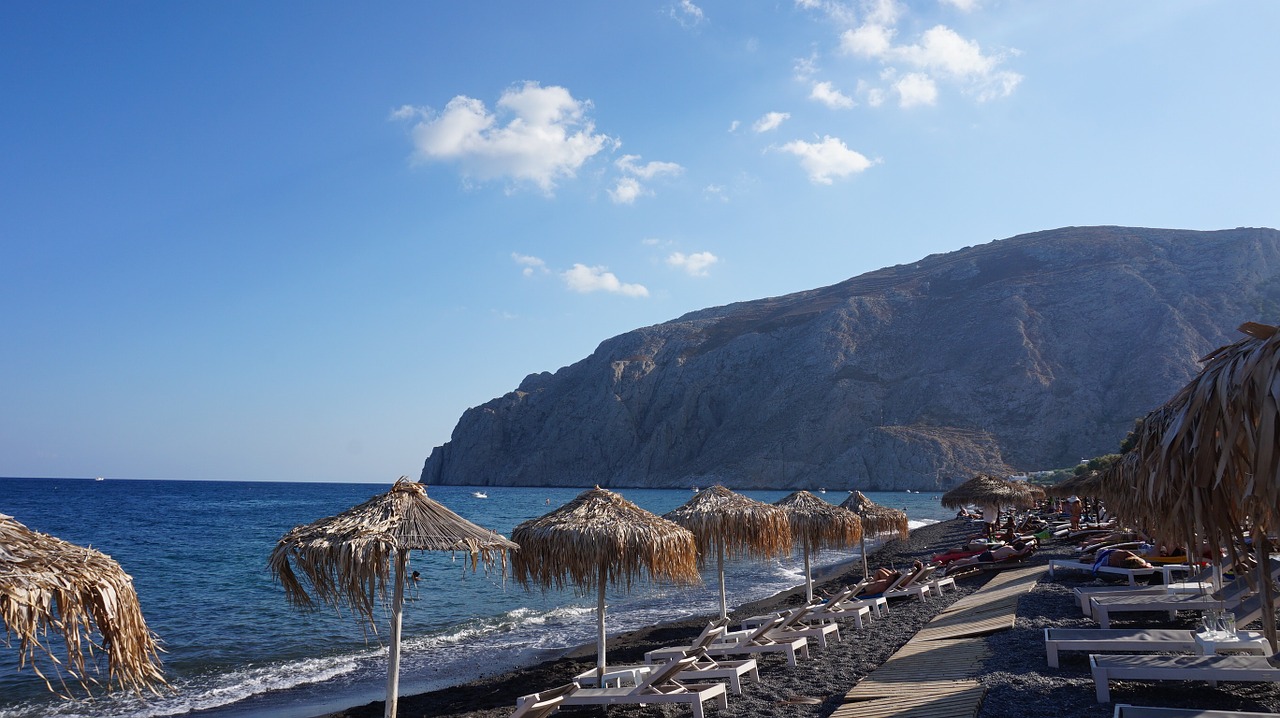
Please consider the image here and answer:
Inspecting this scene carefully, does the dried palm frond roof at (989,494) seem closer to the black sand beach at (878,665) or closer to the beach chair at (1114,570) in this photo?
the black sand beach at (878,665)

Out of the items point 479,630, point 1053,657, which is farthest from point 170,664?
point 1053,657

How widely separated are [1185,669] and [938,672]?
6.68ft

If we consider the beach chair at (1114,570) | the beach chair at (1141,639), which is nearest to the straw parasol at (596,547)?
the beach chair at (1141,639)

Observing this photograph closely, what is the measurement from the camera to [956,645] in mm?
8484

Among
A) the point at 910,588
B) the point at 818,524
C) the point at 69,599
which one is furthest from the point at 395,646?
the point at 818,524

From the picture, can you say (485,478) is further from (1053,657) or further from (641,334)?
(1053,657)

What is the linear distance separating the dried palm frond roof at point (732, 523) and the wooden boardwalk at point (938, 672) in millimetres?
3376

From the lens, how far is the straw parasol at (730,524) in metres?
13.3

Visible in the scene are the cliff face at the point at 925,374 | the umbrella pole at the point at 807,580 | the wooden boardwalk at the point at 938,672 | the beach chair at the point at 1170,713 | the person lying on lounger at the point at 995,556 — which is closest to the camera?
the beach chair at the point at 1170,713

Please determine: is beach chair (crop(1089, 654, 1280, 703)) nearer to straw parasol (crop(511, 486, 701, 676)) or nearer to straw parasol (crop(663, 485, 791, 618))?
straw parasol (crop(511, 486, 701, 676))

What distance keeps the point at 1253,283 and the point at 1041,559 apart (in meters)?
77.6

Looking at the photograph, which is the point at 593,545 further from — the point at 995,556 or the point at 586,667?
the point at 995,556

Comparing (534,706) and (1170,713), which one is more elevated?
(1170,713)

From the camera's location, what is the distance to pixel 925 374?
81.6 meters
